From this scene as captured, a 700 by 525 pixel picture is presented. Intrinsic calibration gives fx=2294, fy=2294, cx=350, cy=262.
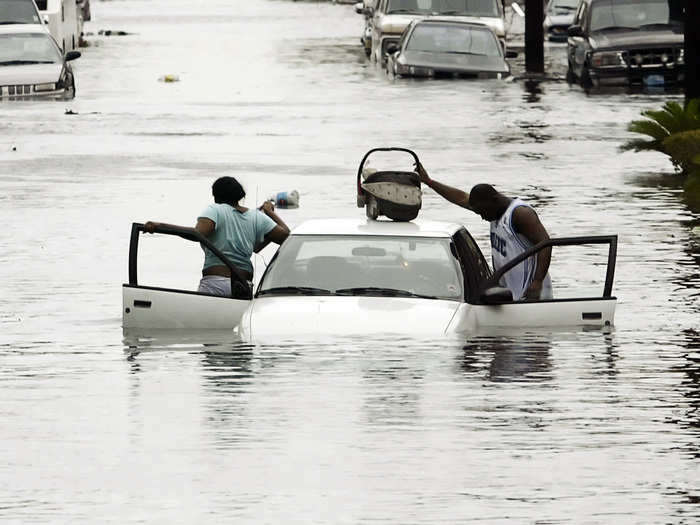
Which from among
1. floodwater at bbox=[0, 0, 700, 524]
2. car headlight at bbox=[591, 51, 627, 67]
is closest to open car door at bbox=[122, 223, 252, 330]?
floodwater at bbox=[0, 0, 700, 524]

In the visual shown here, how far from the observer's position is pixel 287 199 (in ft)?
80.4

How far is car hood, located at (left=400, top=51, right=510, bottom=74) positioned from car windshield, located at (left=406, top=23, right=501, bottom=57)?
113 mm

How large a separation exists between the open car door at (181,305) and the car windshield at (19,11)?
3101 centimetres

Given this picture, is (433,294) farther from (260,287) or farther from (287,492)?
(287,492)

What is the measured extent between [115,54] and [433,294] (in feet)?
149

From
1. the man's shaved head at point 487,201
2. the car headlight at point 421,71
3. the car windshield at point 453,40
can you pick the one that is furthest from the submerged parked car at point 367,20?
the man's shaved head at point 487,201

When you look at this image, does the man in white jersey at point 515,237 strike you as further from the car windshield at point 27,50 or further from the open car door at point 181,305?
the car windshield at point 27,50

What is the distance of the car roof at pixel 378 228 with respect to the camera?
49.5 ft

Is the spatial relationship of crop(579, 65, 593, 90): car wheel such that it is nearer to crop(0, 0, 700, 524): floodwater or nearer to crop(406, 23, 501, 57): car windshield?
crop(406, 23, 501, 57): car windshield

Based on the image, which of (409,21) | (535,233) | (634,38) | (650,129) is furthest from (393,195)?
(409,21)

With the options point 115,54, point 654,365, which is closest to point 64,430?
point 654,365

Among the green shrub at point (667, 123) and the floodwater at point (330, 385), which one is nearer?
the floodwater at point (330, 385)

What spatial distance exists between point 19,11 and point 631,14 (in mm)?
12340

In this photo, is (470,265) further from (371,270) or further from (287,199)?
(287,199)
